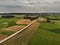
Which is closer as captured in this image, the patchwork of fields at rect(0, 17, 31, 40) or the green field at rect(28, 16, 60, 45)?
the green field at rect(28, 16, 60, 45)

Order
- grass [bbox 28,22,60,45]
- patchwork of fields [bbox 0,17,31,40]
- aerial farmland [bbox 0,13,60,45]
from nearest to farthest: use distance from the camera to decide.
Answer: aerial farmland [bbox 0,13,60,45], grass [bbox 28,22,60,45], patchwork of fields [bbox 0,17,31,40]

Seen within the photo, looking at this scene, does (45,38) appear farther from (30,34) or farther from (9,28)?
(9,28)

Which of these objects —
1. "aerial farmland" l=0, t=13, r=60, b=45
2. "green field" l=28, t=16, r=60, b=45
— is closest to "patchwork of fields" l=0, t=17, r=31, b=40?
"aerial farmland" l=0, t=13, r=60, b=45

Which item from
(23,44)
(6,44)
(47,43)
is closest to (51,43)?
(47,43)

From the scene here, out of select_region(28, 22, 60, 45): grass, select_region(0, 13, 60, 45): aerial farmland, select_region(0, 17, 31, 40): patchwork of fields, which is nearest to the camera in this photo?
select_region(0, 13, 60, 45): aerial farmland

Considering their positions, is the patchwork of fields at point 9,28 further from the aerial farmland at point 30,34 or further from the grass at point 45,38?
the grass at point 45,38

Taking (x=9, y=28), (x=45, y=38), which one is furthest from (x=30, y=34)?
(x=9, y=28)

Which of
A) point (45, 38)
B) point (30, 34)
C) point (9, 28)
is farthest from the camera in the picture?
point (9, 28)

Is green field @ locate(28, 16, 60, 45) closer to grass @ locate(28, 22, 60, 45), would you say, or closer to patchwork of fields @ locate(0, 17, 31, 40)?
grass @ locate(28, 22, 60, 45)

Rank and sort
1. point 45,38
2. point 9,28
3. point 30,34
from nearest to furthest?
point 30,34 → point 45,38 → point 9,28

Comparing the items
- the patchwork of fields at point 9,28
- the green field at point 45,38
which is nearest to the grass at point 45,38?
the green field at point 45,38

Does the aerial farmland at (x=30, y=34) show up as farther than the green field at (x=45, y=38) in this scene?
No
